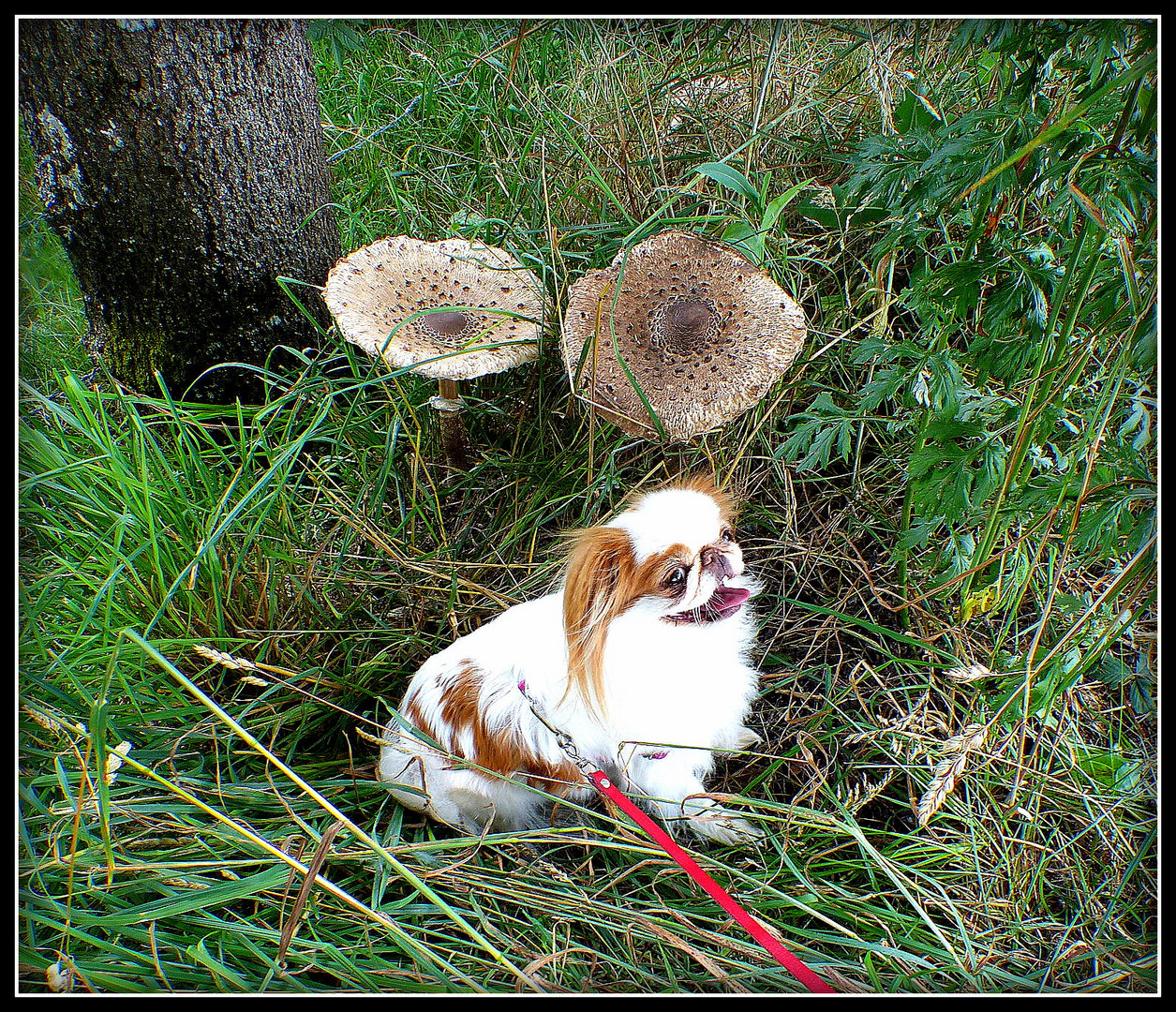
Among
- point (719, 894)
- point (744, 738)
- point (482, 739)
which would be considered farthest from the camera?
point (744, 738)

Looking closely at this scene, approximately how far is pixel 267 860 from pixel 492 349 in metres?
1.18

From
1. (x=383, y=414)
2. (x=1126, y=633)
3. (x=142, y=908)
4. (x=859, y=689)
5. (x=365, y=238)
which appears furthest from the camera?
(x=365, y=238)

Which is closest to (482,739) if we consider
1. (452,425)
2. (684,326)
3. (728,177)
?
(452,425)

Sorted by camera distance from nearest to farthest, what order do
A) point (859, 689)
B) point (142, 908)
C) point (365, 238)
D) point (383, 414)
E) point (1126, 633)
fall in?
point (142, 908) < point (1126, 633) < point (859, 689) < point (383, 414) < point (365, 238)

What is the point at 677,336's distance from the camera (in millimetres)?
1473

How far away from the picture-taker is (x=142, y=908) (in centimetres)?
117

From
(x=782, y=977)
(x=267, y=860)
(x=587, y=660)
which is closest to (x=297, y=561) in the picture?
(x=267, y=860)

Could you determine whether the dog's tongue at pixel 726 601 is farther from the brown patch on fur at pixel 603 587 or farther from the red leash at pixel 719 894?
the red leash at pixel 719 894

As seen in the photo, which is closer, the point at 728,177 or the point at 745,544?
the point at 728,177

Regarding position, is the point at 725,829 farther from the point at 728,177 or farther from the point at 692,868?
the point at 728,177

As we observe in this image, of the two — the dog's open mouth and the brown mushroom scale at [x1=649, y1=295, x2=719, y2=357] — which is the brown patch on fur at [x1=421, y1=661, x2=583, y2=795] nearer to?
the dog's open mouth

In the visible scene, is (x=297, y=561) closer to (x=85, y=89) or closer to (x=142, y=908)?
(x=142, y=908)

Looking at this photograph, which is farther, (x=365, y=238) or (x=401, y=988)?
(x=365, y=238)

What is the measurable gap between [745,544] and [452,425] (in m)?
0.91
